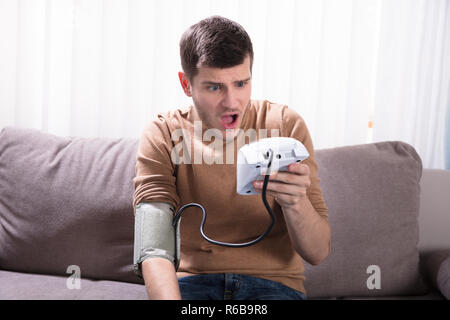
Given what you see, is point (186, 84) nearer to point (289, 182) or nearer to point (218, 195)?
point (218, 195)

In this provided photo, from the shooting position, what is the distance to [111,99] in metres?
1.75

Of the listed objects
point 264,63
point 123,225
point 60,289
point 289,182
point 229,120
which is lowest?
point 60,289

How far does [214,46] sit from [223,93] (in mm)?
115

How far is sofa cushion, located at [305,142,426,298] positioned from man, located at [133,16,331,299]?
283 millimetres

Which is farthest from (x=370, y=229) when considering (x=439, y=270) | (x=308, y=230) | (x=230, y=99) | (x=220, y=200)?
(x=230, y=99)

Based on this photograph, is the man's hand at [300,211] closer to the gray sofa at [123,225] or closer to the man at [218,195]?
the man at [218,195]

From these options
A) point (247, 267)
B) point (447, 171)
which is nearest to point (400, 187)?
point (447, 171)

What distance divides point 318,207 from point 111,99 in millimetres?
1061

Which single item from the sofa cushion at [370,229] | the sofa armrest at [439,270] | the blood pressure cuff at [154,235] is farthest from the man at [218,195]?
the sofa armrest at [439,270]

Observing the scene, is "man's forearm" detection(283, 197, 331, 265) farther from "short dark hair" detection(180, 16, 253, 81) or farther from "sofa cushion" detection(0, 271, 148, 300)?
"sofa cushion" detection(0, 271, 148, 300)

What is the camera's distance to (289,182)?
2.96 feet

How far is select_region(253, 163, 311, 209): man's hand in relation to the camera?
0.90 meters

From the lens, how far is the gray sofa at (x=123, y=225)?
1.34 m
